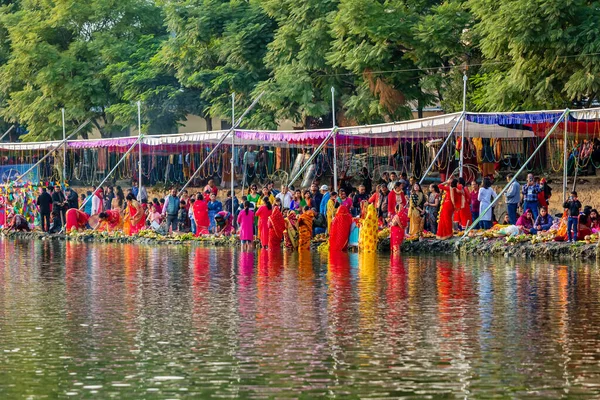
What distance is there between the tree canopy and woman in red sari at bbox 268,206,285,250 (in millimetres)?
6189

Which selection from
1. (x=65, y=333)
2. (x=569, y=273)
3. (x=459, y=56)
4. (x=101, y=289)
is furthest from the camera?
(x=459, y=56)

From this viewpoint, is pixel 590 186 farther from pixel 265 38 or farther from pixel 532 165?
pixel 265 38

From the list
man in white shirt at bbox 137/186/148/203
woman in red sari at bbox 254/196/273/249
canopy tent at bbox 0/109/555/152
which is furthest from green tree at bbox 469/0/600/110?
man in white shirt at bbox 137/186/148/203

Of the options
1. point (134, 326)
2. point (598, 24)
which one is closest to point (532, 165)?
point (598, 24)

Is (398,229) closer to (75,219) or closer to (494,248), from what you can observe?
(494,248)

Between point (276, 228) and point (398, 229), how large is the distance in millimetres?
3167

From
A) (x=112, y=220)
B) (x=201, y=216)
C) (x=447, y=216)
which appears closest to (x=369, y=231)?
(x=447, y=216)

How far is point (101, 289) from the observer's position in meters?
19.2

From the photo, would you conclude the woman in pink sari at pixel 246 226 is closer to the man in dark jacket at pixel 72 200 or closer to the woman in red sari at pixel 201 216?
the woman in red sari at pixel 201 216

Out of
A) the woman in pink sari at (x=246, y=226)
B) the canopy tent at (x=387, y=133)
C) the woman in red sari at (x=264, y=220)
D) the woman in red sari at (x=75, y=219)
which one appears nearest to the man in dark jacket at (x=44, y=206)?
the woman in red sari at (x=75, y=219)

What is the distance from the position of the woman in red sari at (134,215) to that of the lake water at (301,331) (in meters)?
11.5

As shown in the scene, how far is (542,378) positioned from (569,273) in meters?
11.0

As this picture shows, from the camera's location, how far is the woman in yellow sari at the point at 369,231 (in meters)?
28.1

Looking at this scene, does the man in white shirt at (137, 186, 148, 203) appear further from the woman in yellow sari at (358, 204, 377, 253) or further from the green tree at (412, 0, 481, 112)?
the woman in yellow sari at (358, 204, 377, 253)
